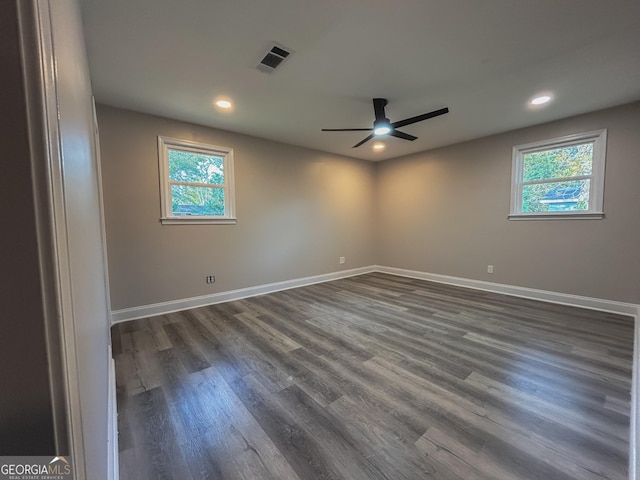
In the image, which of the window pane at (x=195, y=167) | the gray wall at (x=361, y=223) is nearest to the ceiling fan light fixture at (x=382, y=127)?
the gray wall at (x=361, y=223)

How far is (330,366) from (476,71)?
3003 mm

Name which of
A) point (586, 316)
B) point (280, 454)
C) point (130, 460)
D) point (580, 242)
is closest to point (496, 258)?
point (580, 242)

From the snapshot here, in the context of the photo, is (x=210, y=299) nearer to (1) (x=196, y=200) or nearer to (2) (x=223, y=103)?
(1) (x=196, y=200)

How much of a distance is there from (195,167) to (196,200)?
1.54 ft

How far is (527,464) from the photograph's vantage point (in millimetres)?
1296

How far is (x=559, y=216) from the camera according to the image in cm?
367

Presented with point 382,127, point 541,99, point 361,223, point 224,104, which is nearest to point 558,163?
point 541,99

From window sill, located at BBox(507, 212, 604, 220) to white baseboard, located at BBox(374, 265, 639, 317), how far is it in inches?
42.1

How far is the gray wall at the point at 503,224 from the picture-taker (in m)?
3.23

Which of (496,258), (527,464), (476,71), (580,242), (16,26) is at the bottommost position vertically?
(527,464)

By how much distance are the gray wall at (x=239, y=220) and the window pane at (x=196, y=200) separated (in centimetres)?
22

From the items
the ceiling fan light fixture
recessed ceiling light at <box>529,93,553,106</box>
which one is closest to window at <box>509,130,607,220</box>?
recessed ceiling light at <box>529,93,553,106</box>

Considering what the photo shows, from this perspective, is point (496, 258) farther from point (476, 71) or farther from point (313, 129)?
point (313, 129)

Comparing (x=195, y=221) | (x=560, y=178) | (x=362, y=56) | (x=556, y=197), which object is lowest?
(x=195, y=221)
